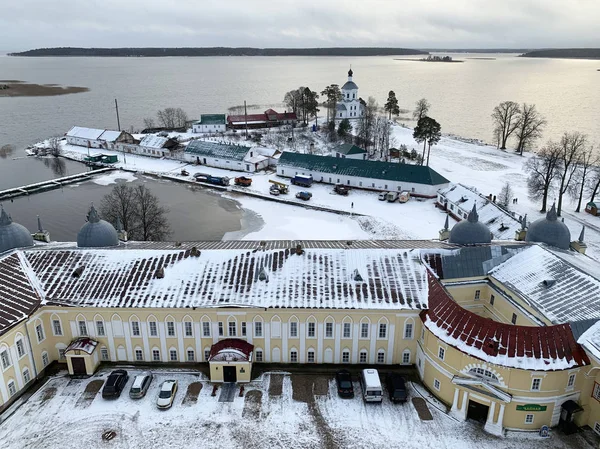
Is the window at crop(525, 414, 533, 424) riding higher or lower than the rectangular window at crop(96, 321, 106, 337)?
lower

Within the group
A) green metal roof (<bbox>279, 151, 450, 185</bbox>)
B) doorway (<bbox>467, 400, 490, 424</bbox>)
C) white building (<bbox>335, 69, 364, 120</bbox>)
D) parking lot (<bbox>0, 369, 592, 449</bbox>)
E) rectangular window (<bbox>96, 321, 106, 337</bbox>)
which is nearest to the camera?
parking lot (<bbox>0, 369, 592, 449</bbox>)

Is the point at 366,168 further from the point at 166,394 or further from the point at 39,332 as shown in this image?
the point at 39,332

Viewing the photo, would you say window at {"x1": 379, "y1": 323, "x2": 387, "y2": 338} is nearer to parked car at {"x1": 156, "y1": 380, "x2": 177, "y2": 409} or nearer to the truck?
parked car at {"x1": 156, "y1": 380, "x2": 177, "y2": 409}

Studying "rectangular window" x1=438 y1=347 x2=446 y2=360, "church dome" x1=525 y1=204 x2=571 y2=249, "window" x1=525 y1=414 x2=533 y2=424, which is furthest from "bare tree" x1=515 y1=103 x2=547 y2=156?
"window" x1=525 y1=414 x2=533 y2=424

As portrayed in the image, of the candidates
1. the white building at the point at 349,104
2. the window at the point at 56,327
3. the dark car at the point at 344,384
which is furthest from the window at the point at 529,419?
the white building at the point at 349,104

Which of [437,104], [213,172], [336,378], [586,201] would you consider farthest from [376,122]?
[336,378]

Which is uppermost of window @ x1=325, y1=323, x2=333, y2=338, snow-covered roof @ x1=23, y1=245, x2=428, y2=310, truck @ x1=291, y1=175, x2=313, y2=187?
snow-covered roof @ x1=23, y1=245, x2=428, y2=310

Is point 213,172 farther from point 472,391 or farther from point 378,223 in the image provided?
point 472,391
